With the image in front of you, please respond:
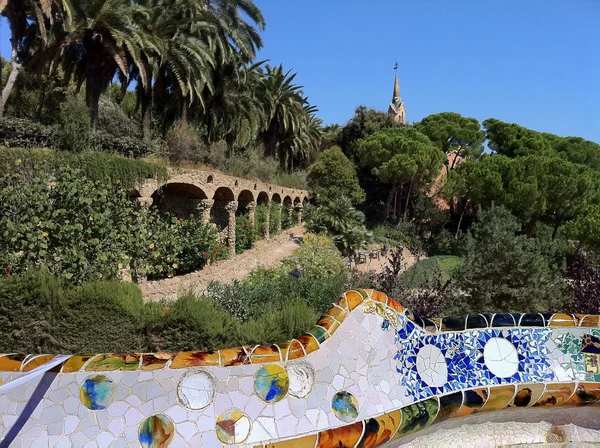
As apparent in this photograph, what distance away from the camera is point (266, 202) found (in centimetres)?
1870

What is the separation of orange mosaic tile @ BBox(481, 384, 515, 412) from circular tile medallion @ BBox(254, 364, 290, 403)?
4.69 feet

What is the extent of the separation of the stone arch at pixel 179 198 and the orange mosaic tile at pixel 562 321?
10.4 meters

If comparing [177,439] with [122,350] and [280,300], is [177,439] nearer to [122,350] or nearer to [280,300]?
[122,350]

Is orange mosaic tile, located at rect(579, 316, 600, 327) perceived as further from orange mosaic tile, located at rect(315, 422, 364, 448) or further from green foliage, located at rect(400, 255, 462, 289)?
green foliage, located at rect(400, 255, 462, 289)

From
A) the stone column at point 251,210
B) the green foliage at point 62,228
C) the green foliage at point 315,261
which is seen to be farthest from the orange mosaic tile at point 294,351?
the stone column at point 251,210

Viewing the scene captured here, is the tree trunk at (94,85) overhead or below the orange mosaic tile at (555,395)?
overhead

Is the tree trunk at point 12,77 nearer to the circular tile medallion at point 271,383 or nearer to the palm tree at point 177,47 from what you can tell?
the palm tree at point 177,47

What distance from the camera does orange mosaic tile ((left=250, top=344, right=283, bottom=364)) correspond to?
103 inches

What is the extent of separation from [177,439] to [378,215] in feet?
79.7

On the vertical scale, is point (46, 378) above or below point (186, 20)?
below

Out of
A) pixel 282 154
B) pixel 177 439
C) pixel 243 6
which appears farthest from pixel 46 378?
pixel 282 154

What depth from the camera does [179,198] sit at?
13.3 m

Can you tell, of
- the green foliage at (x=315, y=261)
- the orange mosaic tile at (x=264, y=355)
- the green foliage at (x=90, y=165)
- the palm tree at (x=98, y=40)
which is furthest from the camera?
the palm tree at (x=98, y=40)

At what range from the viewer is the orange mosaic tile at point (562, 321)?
313 cm
